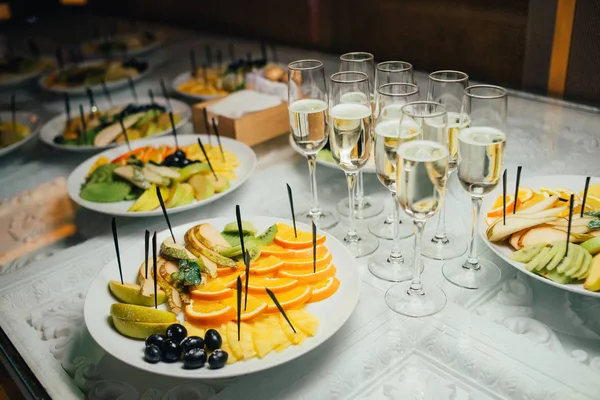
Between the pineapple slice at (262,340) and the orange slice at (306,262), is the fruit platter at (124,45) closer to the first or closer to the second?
the orange slice at (306,262)

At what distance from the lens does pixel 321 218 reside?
160 cm

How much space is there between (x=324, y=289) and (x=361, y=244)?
11.7 inches

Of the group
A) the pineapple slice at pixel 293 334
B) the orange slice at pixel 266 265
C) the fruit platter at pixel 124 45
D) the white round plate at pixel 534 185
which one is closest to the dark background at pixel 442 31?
the fruit platter at pixel 124 45

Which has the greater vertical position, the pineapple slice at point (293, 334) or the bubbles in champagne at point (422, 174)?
the bubbles in champagne at point (422, 174)

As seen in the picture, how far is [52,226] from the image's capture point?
5.46 feet

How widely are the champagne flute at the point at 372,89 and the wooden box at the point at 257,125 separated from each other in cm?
53

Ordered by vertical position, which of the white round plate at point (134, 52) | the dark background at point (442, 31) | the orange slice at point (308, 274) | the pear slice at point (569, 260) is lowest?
the orange slice at point (308, 274)

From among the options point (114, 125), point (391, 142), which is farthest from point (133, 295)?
point (114, 125)

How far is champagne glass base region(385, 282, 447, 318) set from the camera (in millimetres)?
1193

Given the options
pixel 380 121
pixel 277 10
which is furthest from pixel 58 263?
pixel 277 10

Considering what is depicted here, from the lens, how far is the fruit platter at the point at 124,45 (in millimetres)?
3284

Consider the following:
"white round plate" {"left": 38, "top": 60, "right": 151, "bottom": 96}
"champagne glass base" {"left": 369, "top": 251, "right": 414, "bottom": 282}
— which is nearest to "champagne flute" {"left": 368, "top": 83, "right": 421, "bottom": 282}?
"champagne glass base" {"left": 369, "top": 251, "right": 414, "bottom": 282}

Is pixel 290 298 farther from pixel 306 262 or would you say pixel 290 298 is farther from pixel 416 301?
pixel 416 301

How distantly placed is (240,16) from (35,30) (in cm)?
166
